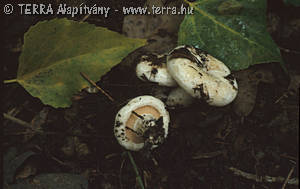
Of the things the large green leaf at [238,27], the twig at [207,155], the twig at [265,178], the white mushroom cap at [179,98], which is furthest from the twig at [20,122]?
the twig at [265,178]

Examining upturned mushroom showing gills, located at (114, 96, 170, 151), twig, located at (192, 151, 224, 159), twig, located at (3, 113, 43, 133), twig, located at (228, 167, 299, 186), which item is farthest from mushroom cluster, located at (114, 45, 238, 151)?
twig, located at (3, 113, 43, 133)

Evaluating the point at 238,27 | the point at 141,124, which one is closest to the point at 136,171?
the point at 141,124

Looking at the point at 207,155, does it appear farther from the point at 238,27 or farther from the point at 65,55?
the point at 65,55

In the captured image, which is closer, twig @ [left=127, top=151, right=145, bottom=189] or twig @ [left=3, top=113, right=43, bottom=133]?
twig @ [left=127, top=151, right=145, bottom=189]

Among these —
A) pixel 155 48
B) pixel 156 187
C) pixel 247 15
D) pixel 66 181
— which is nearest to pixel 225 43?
pixel 247 15

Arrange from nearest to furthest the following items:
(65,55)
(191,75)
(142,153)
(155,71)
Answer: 1. (65,55)
2. (191,75)
3. (142,153)
4. (155,71)

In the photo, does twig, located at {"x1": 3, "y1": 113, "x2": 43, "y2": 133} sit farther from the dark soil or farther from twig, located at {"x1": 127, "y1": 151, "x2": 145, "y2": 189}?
twig, located at {"x1": 127, "y1": 151, "x2": 145, "y2": 189}

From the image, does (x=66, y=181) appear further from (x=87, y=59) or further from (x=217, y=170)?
(x=217, y=170)
